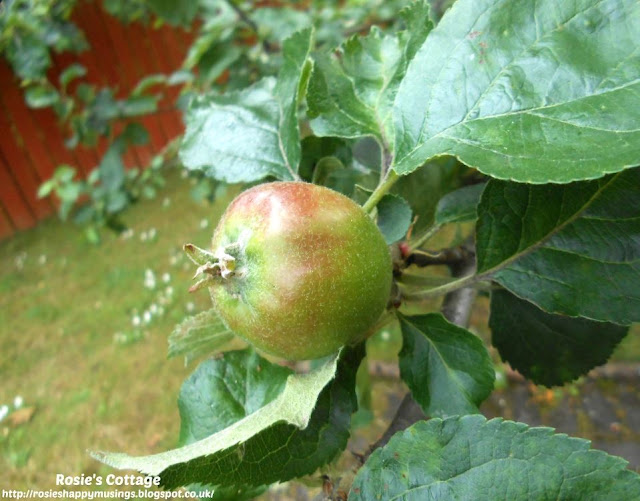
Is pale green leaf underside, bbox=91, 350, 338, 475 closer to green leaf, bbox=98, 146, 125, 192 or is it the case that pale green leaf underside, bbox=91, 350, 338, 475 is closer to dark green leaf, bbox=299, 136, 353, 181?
dark green leaf, bbox=299, 136, 353, 181

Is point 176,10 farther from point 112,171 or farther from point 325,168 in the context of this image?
point 325,168

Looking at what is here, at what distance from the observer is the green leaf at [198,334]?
0.61 m

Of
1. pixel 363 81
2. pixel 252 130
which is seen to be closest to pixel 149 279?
pixel 252 130

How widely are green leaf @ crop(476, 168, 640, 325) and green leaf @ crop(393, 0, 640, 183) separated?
7 cm

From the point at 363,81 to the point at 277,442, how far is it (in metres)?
0.40

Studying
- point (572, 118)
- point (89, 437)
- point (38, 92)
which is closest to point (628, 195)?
point (572, 118)

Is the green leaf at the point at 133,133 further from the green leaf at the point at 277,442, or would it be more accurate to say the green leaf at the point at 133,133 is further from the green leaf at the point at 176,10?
the green leaf at the point at 277,442

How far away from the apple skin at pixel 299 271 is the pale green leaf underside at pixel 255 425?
0.09ft

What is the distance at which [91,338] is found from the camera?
3.23 m

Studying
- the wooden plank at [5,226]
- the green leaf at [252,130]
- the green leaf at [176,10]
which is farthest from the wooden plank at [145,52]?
the green leaf at [252,130]

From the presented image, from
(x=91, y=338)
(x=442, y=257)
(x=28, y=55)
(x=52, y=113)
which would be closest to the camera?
(x=442, y=257)

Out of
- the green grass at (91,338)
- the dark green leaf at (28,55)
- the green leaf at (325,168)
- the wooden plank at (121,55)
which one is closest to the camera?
the green leaf at (325,168)

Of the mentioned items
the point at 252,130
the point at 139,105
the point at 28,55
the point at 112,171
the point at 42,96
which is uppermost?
the point at 252,130

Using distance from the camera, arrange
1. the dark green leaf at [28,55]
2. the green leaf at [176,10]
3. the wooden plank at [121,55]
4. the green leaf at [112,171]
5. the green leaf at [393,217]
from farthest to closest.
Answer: the wooden plank at [121,55] → the green leaf at [112,171] → the dark green leaf at [28,55] → the green leaf at [176,10] → the green leaf at [393,217]
